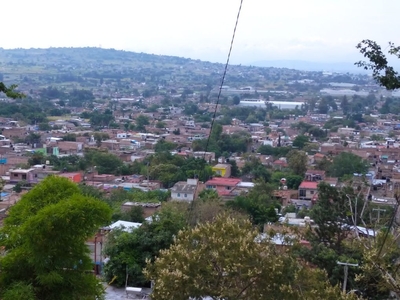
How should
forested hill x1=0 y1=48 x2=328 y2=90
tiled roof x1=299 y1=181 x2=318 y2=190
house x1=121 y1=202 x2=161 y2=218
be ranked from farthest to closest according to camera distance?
forested hill x1=0 y1=48 x2=328 y2=90 < tiled roof x1=299 y1=181 x2=318 y2=190 < house x1=121 y1=202 x2=161 y2=218

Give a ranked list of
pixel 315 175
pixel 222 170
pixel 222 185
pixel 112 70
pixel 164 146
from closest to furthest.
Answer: pixel 222 185
pixel 315 175
pixel 222 170
pixel 164 146
pixel 112 70

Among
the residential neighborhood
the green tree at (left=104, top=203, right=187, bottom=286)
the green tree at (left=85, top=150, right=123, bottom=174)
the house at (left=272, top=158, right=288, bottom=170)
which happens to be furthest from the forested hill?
the green tree at (left=104, top=203, right=187, bottom=286)

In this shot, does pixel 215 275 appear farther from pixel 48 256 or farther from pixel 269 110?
pixel 269 110

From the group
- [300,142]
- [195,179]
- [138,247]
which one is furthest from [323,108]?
[138,247]

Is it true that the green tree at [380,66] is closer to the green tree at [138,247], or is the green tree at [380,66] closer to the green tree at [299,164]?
the green tree at [138,247]

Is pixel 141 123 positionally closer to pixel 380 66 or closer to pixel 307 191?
pixel 307 191

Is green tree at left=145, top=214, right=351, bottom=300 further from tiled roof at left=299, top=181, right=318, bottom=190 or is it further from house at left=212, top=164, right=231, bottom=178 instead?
house at left=212, top=164, right=231, bottom=178
